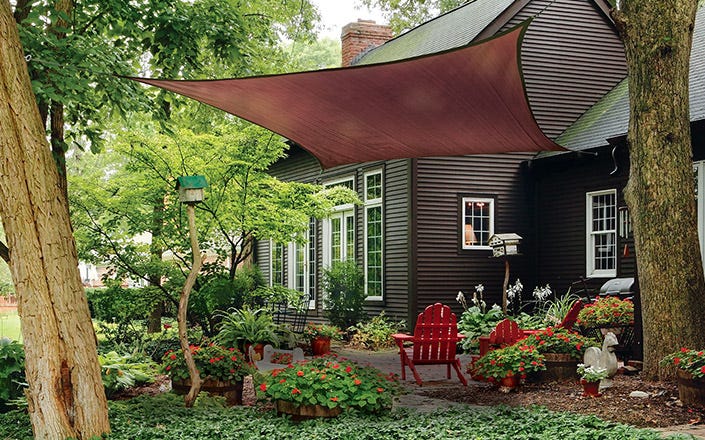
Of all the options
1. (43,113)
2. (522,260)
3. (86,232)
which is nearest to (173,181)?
(86,232)

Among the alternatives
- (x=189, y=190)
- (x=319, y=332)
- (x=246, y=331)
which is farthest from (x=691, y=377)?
(x=319, y=332)

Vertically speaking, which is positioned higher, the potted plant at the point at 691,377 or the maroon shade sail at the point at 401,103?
the maroon shade sail at the point at 401,103

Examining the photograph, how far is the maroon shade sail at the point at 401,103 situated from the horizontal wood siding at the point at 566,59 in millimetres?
5977

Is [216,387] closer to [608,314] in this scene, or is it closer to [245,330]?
[245,330]

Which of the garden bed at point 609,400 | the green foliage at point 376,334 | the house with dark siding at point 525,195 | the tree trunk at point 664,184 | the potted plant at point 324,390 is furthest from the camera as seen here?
the house with dark siding at point 525,195

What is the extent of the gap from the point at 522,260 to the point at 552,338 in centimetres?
600

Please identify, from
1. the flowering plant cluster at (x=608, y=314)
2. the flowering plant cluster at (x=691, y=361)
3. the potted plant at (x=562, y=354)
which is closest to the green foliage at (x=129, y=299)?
the potted plant at (x=562, y=354)

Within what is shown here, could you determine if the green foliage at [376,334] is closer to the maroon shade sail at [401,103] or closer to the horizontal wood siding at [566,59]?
the horizontal wood siding at [566,59]

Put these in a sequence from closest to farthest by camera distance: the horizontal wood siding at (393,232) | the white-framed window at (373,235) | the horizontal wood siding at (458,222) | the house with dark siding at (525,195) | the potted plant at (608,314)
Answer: the potted plant at (608,314)
the house with dark siding at (525,195)
the horizontal wood siding at (458,222)
the horizontal wood siding at (393,232)
the white-framed window at (373,235)

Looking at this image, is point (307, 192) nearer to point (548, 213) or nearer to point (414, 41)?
point (548, 213)

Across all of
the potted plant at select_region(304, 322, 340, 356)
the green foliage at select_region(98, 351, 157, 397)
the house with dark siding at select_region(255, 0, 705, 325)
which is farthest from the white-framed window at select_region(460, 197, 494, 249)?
the green foliage at select_region(98, 351, 157, 397)

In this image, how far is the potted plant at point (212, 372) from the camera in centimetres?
623

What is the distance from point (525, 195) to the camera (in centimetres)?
1330

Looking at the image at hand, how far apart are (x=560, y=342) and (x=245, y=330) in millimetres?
3786
